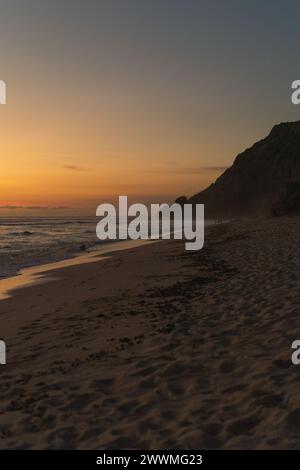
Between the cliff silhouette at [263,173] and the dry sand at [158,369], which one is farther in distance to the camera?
the cliff silhouette at [263,173]

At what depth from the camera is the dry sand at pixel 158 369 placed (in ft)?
15.0

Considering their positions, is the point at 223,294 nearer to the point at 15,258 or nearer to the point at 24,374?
the point at 24,374

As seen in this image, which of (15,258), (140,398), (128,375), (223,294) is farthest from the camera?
(15,258)

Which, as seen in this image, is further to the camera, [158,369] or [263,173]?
[263,173]

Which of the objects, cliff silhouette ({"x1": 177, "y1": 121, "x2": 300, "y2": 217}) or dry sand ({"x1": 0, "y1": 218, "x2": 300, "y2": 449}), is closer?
dry sand ({"x1": 0, "y1": 218, "x2": 300, "y2": 449})

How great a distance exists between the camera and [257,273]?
1320 centimetres

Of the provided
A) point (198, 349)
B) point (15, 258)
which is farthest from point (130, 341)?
point (15, 258)

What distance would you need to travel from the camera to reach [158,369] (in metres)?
6.23

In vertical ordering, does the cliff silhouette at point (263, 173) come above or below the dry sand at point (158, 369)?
above

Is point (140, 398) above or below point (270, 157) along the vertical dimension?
below

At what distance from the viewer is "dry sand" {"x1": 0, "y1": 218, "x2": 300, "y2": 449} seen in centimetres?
456

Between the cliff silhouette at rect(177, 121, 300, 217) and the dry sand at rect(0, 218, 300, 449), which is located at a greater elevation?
the cliff silhouette at rect(177, 121, 300, 217)

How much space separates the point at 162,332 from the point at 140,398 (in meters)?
2.63

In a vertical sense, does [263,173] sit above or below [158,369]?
above
